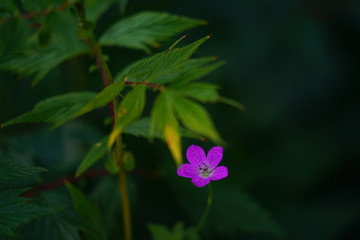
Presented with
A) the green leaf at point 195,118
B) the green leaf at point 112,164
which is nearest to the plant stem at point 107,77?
the green leaf at point 112,164

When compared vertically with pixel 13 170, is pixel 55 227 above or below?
below

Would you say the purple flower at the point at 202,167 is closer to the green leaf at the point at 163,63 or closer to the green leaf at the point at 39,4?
the green leaf at the point at 163,63

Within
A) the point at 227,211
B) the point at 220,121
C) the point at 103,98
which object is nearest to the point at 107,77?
the point at 103,98

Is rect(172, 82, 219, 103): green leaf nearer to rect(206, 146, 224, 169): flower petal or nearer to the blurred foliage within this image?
the blurred foliage

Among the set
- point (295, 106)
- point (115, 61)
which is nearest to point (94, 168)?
point (115, 61)

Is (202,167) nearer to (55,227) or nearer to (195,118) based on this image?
(195,118)

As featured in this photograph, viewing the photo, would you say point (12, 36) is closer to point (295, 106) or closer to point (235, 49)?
point (235, 49)

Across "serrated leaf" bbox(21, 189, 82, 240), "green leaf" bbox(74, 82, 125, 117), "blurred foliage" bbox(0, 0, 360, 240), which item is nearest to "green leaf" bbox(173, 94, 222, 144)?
"blurred foliage" bbox(0, 0, 360, 240)
